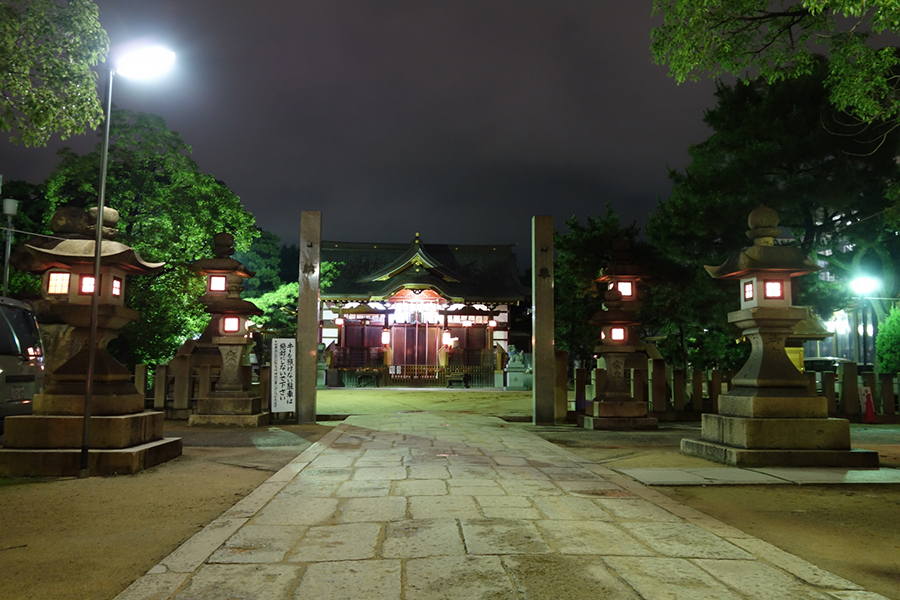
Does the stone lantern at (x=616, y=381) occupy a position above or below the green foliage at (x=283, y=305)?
below

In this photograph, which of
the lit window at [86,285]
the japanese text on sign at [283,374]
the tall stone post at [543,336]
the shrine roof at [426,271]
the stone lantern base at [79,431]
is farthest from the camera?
the shrine roof at [426,271]

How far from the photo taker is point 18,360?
326 inches

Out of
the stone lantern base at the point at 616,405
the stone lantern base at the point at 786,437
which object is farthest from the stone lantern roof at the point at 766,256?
the stone lantern base at the point at 616,405

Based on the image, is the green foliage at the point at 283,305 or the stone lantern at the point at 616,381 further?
the green foliage at the point at 283,305

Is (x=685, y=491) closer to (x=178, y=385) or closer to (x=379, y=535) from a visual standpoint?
(x=379, y=535)

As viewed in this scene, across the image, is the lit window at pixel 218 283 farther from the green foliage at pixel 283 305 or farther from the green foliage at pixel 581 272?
the green foliage at pixel 283 305

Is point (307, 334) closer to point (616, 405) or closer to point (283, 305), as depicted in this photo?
point (616, 405)

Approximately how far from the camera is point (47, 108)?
7230mm

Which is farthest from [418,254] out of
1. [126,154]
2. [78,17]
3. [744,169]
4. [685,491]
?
[685,491]

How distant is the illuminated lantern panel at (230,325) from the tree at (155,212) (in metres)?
5.61

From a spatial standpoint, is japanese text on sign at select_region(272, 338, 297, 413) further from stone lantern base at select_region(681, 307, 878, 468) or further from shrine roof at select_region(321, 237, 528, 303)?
shrine roof at select_region(321, 237, 528, 303)

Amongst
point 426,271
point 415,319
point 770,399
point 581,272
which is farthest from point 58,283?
point 426,271

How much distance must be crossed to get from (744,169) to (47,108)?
14.8 m

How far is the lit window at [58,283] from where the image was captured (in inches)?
296
